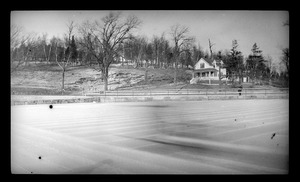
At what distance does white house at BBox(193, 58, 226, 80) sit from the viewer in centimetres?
906

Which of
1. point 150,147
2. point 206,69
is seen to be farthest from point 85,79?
point 150,147

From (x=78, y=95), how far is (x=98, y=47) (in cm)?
242

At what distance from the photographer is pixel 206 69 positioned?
9609 millimetres

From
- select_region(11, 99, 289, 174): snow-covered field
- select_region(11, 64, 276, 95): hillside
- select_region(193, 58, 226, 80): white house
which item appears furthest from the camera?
select_region(193, 58, 226, 80): white house

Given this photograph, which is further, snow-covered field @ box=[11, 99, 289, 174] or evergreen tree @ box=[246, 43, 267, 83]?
evergreen tree @ box=[246, 43, 267, 83]

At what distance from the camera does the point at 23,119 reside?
797 centimetres

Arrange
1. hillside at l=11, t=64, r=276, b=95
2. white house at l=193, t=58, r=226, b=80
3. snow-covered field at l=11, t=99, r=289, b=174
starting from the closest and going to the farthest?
snow-covered field at l=11, t=99, r=289, b=174, hillside at l=11, t=64, r=276, b=95, white house at l=193, t=58, r=226, b=80

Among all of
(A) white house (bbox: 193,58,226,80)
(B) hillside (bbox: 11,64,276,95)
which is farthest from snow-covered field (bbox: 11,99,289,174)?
(A) white house (bbox: 193,58,226,80)

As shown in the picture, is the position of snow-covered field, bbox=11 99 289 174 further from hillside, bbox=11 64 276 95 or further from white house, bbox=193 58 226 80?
white house, bbox=193 58 226 80

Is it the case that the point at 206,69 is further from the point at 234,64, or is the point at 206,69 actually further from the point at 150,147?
the point at 150,147

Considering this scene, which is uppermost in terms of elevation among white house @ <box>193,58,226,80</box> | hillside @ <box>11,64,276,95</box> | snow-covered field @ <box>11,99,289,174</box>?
white house @ <box>193,58,226,80</box>

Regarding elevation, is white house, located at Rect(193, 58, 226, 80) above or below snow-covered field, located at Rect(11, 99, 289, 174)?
above

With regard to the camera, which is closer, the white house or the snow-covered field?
the snow-covered field
